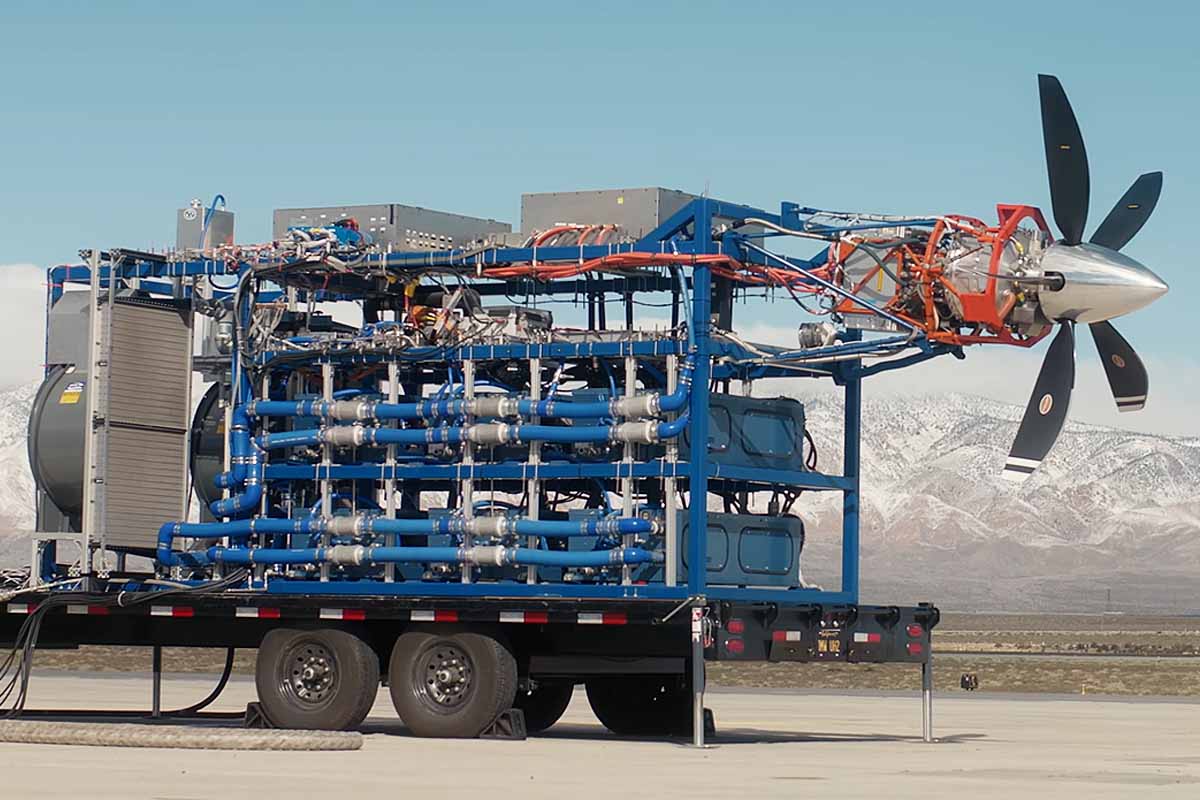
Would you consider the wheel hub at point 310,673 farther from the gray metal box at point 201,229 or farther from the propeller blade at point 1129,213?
the propeller blade at point 1129,213

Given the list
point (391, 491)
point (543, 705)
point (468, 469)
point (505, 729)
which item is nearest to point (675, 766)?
point (505, 729)

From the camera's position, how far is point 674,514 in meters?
23.9

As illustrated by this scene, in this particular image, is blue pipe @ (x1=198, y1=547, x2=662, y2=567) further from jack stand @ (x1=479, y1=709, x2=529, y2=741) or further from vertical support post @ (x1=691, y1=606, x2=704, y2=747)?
jack stand @ (x1=479, y1=709, x2=529, y2=741)

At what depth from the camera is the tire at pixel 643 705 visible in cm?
2694

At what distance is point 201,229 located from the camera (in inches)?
1100

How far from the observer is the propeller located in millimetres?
24391

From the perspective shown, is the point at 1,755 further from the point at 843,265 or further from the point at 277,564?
the point at 843,265

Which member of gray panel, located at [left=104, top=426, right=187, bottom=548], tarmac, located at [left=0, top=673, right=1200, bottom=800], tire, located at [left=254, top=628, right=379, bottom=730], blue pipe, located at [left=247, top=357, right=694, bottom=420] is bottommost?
tarmac, located at [left=0, top=673, right=1200, bottom=800]

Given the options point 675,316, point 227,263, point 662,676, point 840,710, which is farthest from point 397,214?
point 840,710

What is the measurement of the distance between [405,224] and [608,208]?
2550 millimetres

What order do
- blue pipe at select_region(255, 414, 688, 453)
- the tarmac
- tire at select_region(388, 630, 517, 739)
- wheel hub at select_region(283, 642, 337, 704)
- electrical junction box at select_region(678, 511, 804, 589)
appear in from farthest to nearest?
1. wheel hub at select_region(283, 642, 337, 704)
2. electrical junction box at select_region(678, 511, 804, 589)
3. blue pipe at select_region(255, 414, 688, 453)
4. tire at select_region(388, 630, 517, 739)
5. the tarmac

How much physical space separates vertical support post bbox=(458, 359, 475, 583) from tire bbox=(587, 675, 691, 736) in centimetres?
284

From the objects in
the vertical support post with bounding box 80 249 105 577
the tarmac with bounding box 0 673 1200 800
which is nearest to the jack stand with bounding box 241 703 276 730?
the tarmac with bounding box 0 673 1200 800

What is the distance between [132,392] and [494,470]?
493 centimetres
